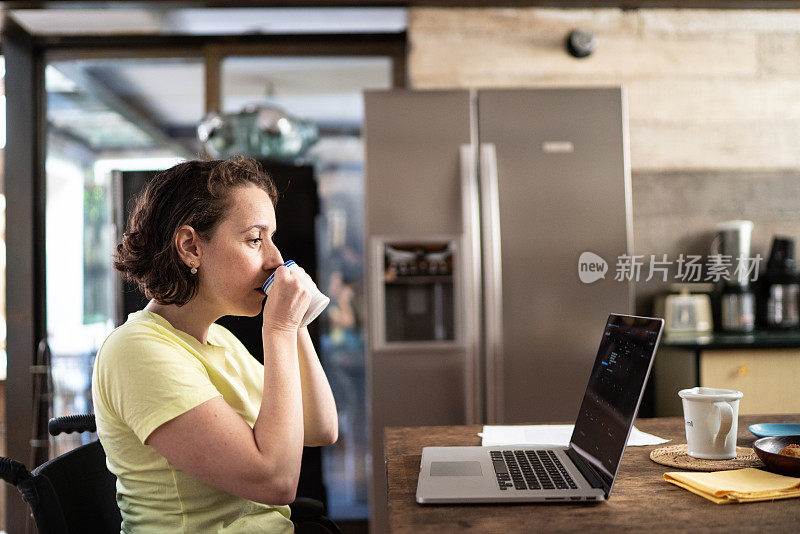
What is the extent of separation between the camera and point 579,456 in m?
1.15

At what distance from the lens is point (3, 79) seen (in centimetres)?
332

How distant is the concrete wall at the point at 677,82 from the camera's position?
3.19 metres

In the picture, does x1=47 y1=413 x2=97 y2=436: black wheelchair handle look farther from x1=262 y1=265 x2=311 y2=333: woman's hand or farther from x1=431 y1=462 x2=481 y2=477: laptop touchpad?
x1=431 y1=462 x2=481 y2=477: laptop touchpad

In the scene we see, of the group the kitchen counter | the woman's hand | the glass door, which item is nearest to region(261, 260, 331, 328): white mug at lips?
the woman's hand

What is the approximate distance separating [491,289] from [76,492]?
1.73m

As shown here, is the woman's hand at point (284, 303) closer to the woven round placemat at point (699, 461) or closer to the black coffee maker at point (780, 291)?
the woven round placemat at point (699, 461)

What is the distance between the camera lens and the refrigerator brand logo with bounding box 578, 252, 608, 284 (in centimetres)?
265

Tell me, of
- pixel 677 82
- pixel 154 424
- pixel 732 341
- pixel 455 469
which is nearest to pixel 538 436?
pixel 455 469

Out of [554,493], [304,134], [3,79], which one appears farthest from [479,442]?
[3,79]

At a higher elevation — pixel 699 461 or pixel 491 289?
pixel 491 289

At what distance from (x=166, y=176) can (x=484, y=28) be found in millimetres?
2308

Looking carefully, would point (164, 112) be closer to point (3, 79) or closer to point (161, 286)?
point (3, 79)

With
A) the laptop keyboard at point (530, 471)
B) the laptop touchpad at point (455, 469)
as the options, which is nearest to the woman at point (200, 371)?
the laptop touchpad at point (455, 469)

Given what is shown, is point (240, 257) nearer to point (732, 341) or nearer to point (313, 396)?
point (313, 396)
